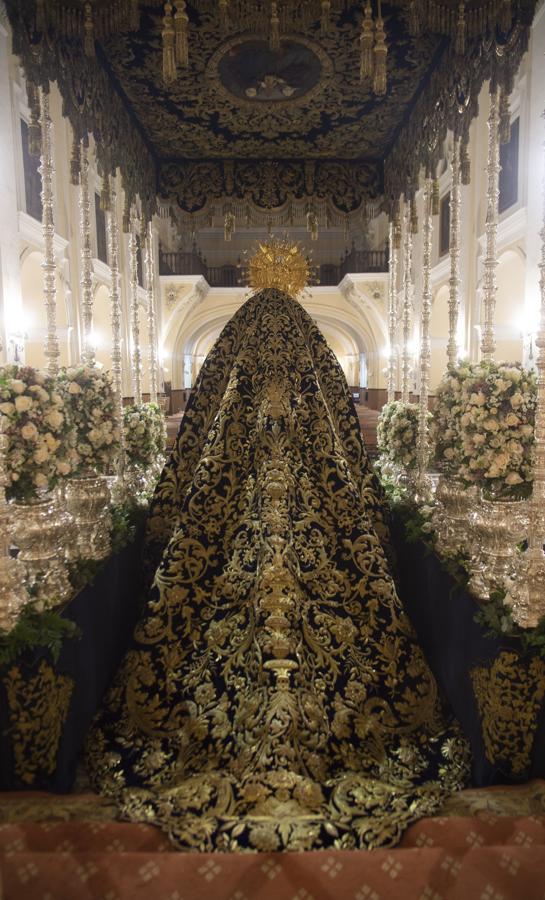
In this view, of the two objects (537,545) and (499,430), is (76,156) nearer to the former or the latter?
(499,430)

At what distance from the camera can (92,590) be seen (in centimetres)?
275

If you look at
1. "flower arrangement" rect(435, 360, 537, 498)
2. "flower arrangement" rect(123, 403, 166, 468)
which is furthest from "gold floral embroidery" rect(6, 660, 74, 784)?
"flower arrangement" rect(123, 403, 166, 468)

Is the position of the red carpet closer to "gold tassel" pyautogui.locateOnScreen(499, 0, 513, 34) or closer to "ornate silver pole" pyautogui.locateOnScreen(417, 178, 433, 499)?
"ornate silver pole" pyautogui.locateOnScreen(417, 178, 433, 499)

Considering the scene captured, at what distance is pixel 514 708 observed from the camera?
2.06m

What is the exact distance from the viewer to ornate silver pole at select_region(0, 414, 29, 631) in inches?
86.4

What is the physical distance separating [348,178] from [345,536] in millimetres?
3400

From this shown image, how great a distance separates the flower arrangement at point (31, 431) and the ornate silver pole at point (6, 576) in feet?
0.14

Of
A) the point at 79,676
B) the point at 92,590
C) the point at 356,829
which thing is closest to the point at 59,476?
the point at 92,590

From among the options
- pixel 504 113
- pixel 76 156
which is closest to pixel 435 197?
pixel 504 113

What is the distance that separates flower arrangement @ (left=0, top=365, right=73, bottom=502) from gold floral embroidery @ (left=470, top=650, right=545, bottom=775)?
2022 millimetres

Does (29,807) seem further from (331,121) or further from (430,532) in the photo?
(331,121)

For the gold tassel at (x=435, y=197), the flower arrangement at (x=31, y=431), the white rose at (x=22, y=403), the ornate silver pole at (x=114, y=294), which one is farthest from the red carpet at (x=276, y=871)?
the gold tassel at (x=435, y=197)

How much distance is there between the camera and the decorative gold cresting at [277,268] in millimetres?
4324

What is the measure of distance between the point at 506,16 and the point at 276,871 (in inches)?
147
